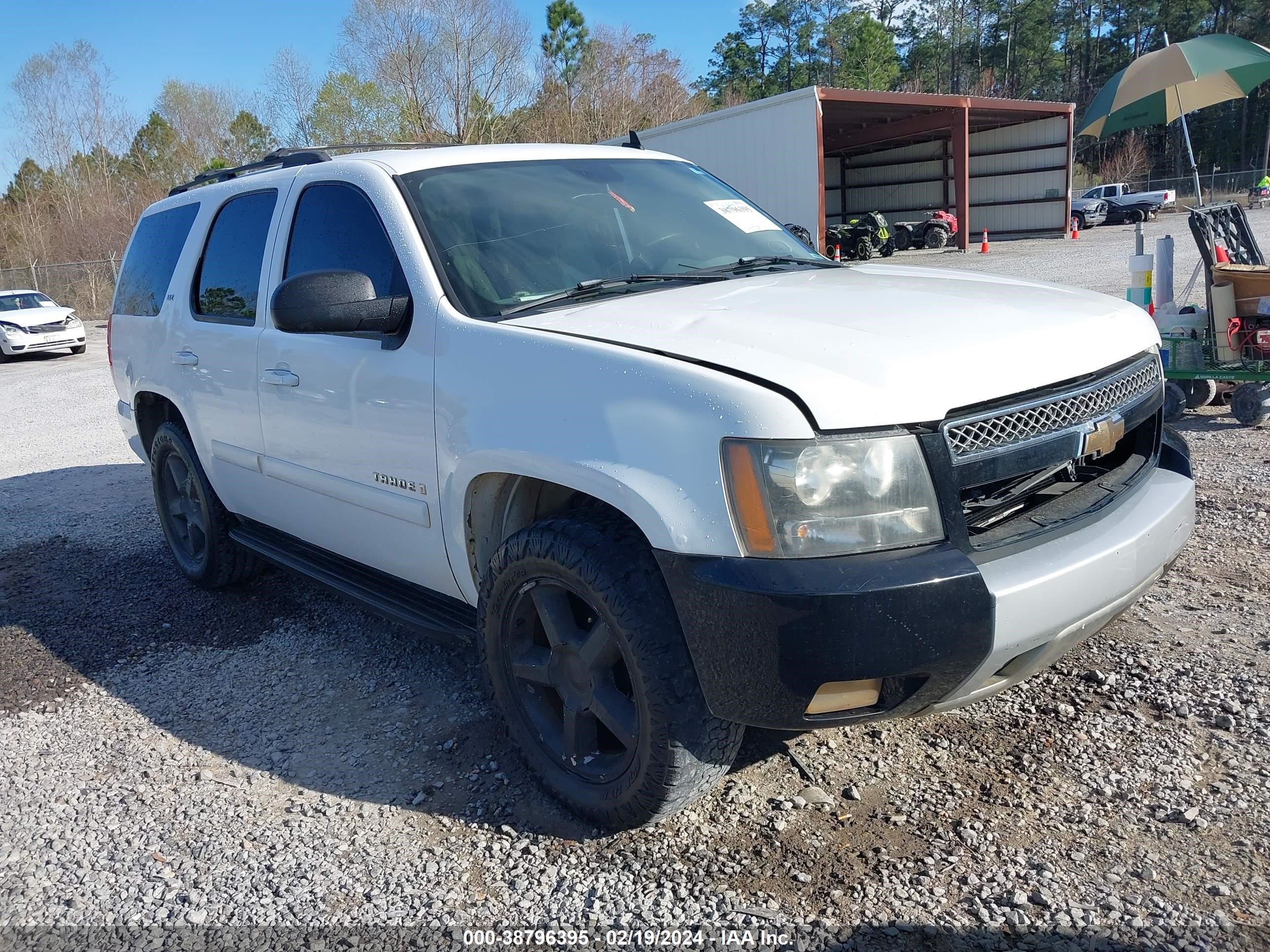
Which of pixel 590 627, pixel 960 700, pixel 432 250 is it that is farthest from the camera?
pixel 432 250

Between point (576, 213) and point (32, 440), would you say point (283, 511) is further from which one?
point (32, 440)

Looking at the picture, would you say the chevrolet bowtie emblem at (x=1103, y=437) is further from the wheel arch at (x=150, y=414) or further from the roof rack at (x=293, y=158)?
the wheel arch at (x=150, y=414)

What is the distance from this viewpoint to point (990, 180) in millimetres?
35219

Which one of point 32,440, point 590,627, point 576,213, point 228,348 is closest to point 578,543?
point 590,627

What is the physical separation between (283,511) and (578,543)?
6.51ft

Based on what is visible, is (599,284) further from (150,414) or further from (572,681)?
(150,414)

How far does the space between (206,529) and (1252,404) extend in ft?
20.5

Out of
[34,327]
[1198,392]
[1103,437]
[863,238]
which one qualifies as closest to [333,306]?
[1103,437]

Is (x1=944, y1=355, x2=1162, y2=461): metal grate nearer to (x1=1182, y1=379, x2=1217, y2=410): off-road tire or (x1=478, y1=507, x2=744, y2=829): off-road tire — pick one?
(x1=478, y1=507, x2=744, y2=829): off-road tire

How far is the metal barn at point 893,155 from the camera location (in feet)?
82.7

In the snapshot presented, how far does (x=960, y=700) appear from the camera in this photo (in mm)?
2455

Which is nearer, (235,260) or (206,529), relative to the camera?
(235,260)

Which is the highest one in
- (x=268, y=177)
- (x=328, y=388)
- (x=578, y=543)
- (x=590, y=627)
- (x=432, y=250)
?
(x=268, y=177)

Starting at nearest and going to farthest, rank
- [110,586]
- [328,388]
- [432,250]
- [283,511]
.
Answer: [432,250] < [328,388] < [283,511] < [110,586]
